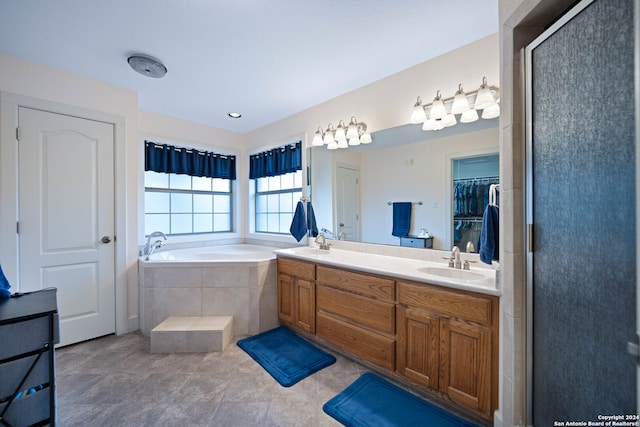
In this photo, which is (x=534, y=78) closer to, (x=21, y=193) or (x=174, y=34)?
(x=174, y=34)

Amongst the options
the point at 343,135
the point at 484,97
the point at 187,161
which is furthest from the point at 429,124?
the point at 187,161

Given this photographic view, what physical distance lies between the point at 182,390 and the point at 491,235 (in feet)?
7.12

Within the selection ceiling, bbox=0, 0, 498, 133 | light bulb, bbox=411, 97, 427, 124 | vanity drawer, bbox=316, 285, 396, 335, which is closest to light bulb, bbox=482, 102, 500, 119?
light bulb, bbox=411, 97, 427, 124

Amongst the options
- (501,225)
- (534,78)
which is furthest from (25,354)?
(534,78)

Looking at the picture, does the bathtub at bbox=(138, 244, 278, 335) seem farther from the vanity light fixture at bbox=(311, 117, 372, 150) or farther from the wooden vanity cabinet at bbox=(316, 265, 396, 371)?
the vanity light fixture at bbox=(311, 117, 372, 150)

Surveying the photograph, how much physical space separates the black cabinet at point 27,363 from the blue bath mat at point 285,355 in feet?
3.97

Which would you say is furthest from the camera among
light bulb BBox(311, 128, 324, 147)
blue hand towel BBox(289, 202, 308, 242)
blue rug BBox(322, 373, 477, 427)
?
blue hand towel BBox(289, 202, 308, 242)

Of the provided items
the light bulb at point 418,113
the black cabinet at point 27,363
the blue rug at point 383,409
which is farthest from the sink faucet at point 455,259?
the black cabinet at point 27,363

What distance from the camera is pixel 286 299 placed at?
260cm

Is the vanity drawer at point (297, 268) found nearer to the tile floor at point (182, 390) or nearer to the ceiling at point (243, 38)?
the tile floor at point (182, 390)

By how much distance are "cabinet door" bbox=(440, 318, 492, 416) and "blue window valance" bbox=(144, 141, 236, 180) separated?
3338 millimetres

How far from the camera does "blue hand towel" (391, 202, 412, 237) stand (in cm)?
223

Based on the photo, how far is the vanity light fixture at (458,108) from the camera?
1.74 m

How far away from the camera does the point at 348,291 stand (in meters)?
2.03
